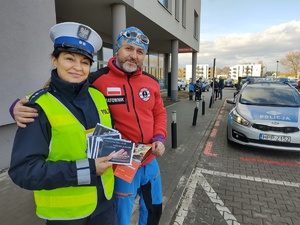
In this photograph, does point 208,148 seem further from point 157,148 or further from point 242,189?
point 157,148

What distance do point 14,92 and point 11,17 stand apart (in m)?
1.30

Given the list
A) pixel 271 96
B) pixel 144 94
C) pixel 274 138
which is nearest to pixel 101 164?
pixel 144 94

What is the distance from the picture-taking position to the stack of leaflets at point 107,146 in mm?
1286

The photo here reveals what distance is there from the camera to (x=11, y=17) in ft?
12.2

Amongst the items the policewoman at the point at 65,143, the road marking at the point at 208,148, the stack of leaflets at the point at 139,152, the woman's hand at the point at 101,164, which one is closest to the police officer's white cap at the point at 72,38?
the policewoman at the point at 65,143

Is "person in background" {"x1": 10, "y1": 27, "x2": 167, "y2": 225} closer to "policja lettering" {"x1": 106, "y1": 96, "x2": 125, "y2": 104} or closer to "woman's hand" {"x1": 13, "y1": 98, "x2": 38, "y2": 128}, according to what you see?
"policja lettering" {"x1": 106, "y1": 96, "x2": 125, "y2": 104}

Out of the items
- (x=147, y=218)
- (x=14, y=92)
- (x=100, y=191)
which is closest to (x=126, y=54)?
(x=100, y=191)

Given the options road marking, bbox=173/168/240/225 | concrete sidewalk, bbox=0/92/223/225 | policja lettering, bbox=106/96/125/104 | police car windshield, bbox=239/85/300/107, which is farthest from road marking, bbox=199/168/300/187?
policja lettering, bbox=106/96/125/104

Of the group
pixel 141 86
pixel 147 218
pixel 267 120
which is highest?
pixel 141 86

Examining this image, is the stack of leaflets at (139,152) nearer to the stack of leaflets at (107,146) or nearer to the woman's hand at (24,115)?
the stack of leaflets at (107,146)

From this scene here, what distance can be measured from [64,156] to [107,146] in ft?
0.82

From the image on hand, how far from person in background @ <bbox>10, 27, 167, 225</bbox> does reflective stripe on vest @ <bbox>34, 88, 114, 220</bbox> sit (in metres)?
0.54

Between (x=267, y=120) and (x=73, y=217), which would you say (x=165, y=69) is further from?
(x=73, y=217)

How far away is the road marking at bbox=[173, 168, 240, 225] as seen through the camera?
2.79m
